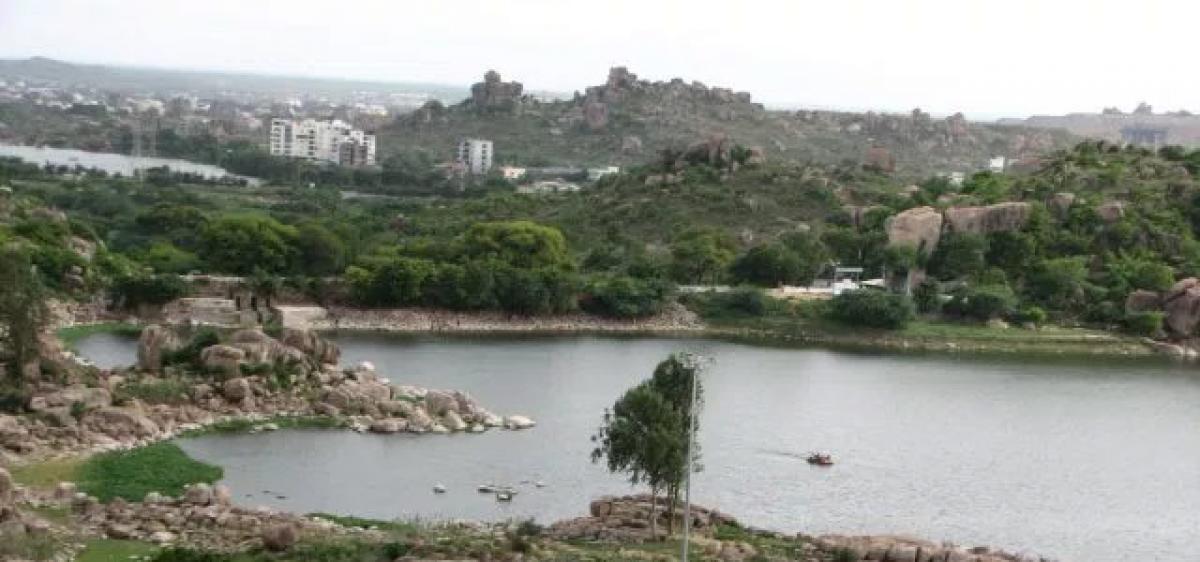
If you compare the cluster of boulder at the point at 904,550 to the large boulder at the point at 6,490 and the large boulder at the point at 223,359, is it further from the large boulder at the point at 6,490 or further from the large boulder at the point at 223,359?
the large boulder at the point at 223,359

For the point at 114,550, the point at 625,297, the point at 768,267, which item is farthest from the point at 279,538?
the point at 768,267

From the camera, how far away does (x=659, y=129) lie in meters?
89.2

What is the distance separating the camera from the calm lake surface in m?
21.6

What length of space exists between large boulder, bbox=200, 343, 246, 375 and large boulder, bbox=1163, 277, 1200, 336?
25.8 m

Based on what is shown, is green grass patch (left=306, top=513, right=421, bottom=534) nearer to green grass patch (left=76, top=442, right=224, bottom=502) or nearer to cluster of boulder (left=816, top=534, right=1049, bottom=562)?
green grass patch (left=76, top=442, right=224, bottom=502)

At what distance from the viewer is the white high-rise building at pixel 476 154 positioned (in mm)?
86062

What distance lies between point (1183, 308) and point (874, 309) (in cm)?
865

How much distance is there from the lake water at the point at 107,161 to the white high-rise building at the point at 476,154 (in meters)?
13.1

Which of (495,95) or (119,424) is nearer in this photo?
(119,424)

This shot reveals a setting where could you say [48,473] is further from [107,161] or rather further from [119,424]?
[107,161]

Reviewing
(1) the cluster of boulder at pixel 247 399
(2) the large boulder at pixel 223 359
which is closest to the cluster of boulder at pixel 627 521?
(1) the cluster of boulder at pixel 247 399

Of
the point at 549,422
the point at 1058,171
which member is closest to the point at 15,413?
the point at 549,422

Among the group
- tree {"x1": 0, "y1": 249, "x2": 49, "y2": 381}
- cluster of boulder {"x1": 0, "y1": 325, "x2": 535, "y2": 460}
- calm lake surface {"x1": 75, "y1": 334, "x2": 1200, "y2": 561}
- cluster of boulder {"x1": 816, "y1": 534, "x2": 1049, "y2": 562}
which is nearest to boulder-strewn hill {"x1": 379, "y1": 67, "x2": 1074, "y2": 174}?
calm lake surface {"x1": 75, "y1": 334, "x2": 1200, "y2": 561}

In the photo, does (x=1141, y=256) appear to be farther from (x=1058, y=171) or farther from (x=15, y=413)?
(x=15, y=413)
